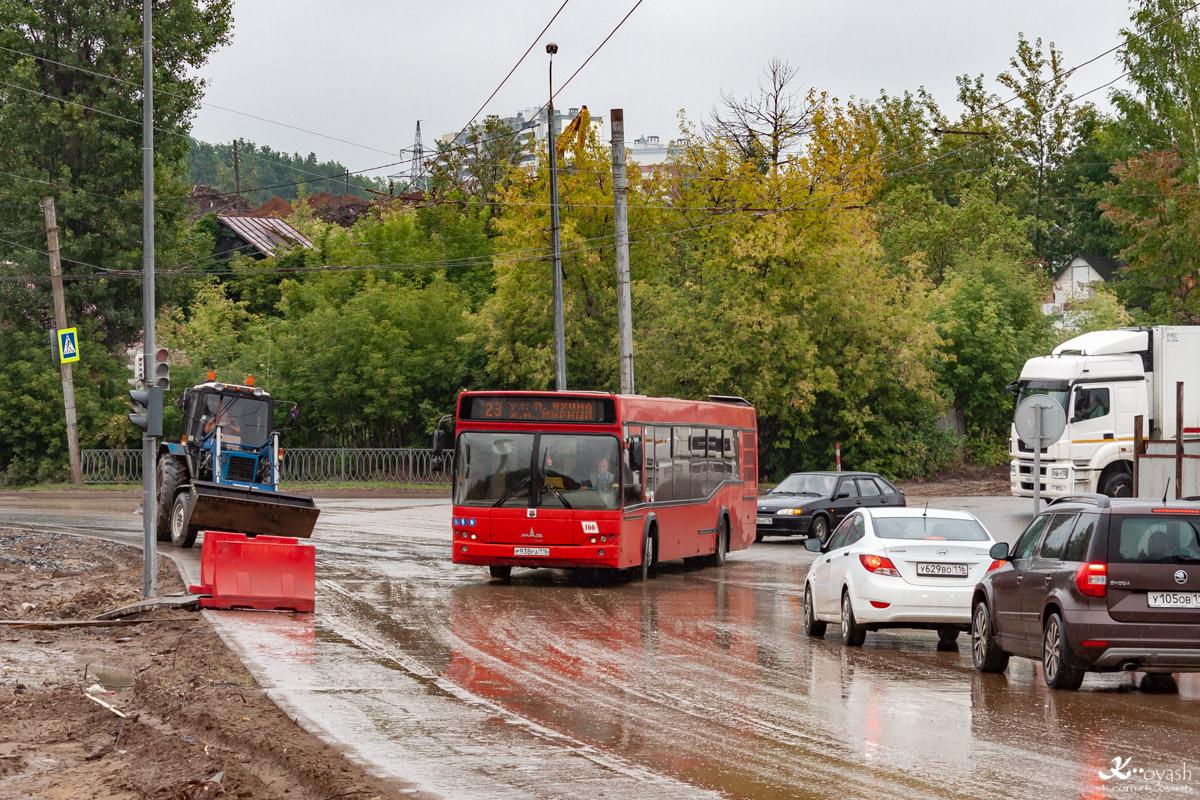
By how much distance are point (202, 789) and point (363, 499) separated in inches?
1497

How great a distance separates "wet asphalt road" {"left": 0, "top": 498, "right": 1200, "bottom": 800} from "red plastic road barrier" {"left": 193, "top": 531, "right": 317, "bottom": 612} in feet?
1.60

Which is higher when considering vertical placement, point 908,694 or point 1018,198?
point 1018,198

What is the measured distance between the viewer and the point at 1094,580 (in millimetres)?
11328

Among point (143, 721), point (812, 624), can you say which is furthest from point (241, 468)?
point (143, 721)

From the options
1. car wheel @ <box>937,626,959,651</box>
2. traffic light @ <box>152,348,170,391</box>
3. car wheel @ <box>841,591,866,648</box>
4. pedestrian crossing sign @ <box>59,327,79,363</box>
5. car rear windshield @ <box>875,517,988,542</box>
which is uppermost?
pedestrian crossing sign @ <box>59,327,79,363</box>

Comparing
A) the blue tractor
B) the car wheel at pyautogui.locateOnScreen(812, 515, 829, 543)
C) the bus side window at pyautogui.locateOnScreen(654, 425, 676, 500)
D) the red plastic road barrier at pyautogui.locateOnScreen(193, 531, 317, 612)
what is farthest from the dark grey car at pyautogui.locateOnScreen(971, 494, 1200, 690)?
the car wheel at pyautogui.locateOnScreen(812, 515, 829, 543)

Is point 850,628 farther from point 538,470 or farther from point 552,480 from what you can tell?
point 538,470

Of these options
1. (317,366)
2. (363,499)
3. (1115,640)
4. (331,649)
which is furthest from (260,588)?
(317,366)

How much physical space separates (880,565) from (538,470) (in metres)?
7.63

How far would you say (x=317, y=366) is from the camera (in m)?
52.5

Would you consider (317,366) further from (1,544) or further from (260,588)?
(260,588)

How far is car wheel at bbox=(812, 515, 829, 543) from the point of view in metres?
30.9

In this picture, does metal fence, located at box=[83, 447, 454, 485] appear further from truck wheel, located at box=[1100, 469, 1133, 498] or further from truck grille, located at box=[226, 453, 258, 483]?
truck wheel, located at box=[1100, 469, 1133, 498]

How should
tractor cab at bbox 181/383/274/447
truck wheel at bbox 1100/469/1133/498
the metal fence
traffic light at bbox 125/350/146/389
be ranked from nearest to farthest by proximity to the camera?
1. traffic light at bbox 125/350/146/389
2. tractor cab at bbox 181/383/274/447
3. truck wheel at bbox 1100/469/1133/498
4. the metal fence
